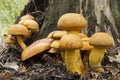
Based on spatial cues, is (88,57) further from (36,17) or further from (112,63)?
(36,17)

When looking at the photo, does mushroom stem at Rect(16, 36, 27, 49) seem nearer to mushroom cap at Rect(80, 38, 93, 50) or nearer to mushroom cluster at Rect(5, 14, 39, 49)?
mushroom cluster at Rect(5, 14, 39, 49)

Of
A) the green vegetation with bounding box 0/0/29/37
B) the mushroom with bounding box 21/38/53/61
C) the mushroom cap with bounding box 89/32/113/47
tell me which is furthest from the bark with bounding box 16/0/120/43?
the green vegetation with bounding box 0/0/29/37

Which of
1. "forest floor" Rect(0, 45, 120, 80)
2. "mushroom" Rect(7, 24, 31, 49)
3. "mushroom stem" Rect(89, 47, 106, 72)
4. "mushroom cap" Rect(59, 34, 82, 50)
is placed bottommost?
"forest floor" Rect(0, 45, 120, 80)

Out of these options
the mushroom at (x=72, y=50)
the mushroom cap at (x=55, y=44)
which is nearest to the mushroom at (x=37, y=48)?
the mushroom cap at (x=55, y=44)

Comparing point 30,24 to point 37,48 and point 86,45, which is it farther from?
point 86,45

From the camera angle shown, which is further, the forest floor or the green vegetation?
the green vegetation

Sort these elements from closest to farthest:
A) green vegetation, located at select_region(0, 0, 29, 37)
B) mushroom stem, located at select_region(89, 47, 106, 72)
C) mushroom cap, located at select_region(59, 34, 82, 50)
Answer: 1. mushroom cap, located at select_region(59, 34, 82, 50)
2. mushroom stem, located at select_region(89, 47, 106, 72)
3. green vegetation, located at select_region(0, 0, 29, 37)

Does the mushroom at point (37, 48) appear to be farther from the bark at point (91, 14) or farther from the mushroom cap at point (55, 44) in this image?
the bark at point (91, 14)

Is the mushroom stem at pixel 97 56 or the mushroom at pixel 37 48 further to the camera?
the mushroom at pixel 37 48
